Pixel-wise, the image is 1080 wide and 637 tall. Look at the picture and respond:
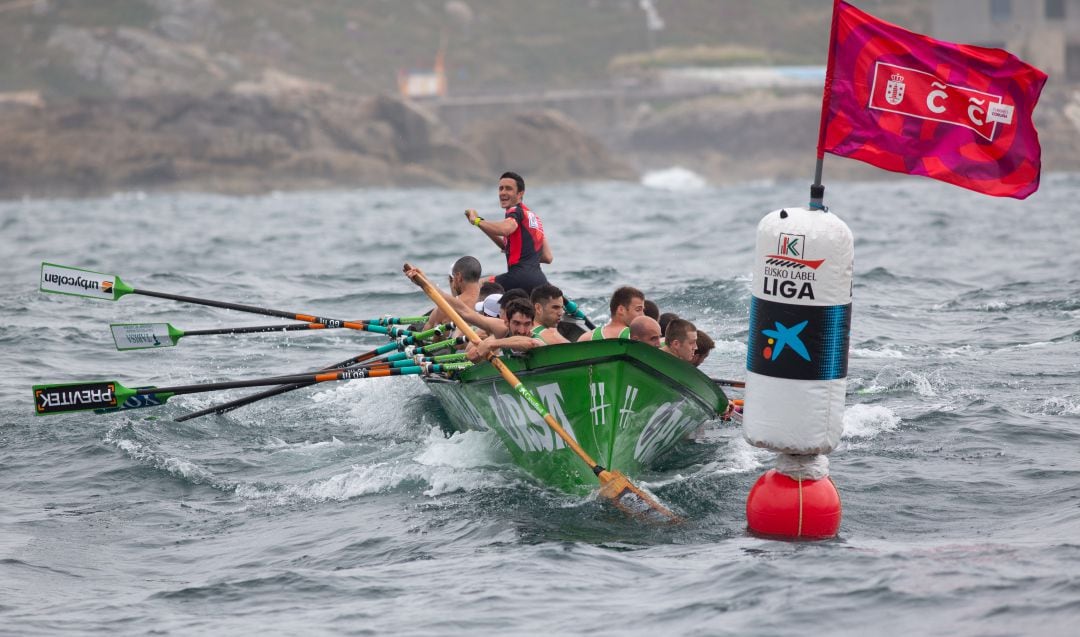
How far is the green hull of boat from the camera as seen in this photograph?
902cm

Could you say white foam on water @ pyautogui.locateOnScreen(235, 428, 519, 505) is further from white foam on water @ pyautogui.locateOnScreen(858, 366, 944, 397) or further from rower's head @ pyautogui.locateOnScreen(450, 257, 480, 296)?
white foam on water @ pyautogui.locateOnScreen(858, 366, 944, 397)

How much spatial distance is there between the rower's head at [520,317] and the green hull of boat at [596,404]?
389 millimetres

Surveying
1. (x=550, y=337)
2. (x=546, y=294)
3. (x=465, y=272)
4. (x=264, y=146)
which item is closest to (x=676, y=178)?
(x=264, y=146)

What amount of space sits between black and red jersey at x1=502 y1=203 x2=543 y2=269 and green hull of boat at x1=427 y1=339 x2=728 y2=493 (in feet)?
8.01

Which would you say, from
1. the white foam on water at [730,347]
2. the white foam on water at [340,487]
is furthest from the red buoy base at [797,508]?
the white foam on water at [730,347]

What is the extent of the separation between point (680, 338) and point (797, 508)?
2.39 m

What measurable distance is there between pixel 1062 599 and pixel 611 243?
23.5m

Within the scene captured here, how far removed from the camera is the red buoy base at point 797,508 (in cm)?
801

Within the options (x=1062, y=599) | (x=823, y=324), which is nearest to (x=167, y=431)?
(x=823, y=324)

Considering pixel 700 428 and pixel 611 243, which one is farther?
pixel 611 243

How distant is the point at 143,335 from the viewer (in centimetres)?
1210

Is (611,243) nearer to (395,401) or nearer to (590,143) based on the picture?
(395,401)

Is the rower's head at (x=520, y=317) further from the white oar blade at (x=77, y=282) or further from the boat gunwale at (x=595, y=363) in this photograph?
the white oar blade at (x=77, y=282)

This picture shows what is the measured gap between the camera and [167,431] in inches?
477
